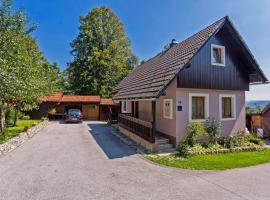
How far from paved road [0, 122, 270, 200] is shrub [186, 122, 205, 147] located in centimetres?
304

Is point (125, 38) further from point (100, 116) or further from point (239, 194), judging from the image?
point (239, 194)

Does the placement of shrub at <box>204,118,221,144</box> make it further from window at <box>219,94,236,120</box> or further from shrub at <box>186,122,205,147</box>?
window at <box>219,94,236,120</box>

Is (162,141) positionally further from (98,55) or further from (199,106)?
(98,55)

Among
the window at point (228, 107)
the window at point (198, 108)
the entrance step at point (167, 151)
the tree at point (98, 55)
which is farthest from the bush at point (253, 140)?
the tree at point (98, 55)

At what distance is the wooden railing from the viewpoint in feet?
38.1

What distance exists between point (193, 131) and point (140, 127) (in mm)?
3277

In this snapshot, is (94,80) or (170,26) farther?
(94,80)

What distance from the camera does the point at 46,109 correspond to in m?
31.2

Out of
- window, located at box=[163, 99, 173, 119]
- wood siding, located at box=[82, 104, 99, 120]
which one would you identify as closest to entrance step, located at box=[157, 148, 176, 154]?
window, located at box=[163, 99, 173, 119]

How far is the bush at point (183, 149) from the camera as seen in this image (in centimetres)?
1069

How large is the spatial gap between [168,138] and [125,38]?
34.8 metres

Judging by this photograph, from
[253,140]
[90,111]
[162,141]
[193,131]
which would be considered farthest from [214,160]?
[90,111]

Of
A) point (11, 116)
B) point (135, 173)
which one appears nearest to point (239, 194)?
point (135, 173)

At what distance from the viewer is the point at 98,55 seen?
39312 millimetres
